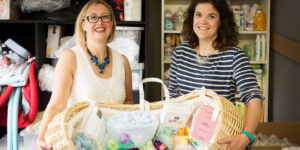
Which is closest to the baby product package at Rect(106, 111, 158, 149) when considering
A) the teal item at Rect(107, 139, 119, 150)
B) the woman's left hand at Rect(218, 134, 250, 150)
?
the teal item at Rect(107, 139, 119, 150)

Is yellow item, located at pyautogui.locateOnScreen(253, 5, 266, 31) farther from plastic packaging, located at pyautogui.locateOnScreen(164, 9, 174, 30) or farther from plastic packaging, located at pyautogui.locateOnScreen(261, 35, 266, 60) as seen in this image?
plastic packaging, located at pyautogui.locateOnScreen(164, 9, 174, 30)

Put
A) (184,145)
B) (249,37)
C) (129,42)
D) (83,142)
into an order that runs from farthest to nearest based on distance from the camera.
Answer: (249,37)
(129,42)
(184,145)
(83,142)

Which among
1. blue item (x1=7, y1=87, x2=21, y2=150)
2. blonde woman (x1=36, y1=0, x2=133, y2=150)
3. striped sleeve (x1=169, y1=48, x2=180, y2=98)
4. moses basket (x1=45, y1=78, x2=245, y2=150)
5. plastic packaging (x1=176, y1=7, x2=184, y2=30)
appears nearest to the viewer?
moses basket (x1=45, y1=78, x2=245, y2=150)

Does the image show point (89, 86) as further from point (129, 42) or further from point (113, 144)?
point (129, 42)

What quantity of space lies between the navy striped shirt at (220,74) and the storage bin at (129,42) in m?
0.85

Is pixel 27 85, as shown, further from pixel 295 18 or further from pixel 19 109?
pixel 295 18

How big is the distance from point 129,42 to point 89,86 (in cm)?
98

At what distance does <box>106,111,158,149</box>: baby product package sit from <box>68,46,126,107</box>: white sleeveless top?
51 cm

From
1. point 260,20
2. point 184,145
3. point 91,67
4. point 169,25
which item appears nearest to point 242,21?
point 260,20

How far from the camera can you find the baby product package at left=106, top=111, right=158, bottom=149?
1067 millimetres

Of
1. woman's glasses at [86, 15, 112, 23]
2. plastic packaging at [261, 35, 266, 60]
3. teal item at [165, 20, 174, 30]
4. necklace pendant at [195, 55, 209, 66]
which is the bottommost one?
necklace pendant at [195, 55, 209, 66]

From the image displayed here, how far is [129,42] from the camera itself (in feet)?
8.22

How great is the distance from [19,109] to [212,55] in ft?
5.24

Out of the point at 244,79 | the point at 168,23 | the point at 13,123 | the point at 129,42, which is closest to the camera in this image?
the point at 244,79
